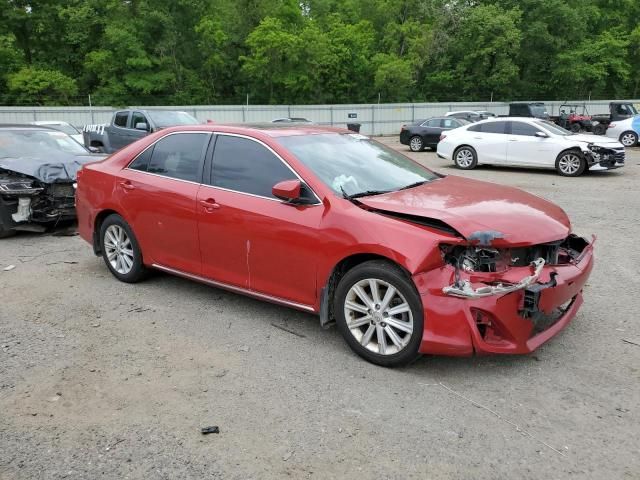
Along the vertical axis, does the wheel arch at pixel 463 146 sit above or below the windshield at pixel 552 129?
below

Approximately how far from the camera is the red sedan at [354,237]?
3.65 m

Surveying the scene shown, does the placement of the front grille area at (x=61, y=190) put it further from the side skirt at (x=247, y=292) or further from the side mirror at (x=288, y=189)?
the side mirror at (x=288, y=189)

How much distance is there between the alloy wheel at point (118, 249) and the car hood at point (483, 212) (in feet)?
8.99

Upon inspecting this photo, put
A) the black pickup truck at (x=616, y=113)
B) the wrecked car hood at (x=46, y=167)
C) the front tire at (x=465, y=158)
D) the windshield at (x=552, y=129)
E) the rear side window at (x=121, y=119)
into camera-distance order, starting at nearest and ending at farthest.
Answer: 1. the wrecked car hood at (x=46, y=167)
2. the windshield at (x=552, y=129)
3. the front tire at (x=465, y=158)
4. the rear side window at (x=121, y=119)
5. the black pickup truck at (x=616, y=113)

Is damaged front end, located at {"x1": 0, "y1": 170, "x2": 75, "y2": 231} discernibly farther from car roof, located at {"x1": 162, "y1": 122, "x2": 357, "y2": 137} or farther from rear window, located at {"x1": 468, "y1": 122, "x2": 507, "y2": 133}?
rear window, located at {"x1": 468, "y1": 122, "x2": 507, "y2": 133}

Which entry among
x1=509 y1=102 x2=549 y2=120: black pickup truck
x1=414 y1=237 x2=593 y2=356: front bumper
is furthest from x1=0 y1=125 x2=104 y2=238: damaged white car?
x1=509 y1=102 x2=549 y2=120: black pickup truck

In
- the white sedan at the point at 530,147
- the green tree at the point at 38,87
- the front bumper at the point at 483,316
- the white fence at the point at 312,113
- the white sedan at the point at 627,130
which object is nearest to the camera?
the front bumper at the point at 483,316

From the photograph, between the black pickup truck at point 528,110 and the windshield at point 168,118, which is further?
the black pickup truck at point 528,110

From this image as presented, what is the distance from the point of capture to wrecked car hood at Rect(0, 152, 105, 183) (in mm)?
7902

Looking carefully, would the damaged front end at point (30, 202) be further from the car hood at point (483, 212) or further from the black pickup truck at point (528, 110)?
the black pickup truck at point (528, 110)

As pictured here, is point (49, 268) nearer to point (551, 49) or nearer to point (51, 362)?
point (51, 362)

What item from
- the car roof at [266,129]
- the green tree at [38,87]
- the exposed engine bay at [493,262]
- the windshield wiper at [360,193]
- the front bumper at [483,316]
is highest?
the green tree at [38,87]

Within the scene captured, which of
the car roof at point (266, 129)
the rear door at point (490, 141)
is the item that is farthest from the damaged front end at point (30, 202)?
the rear door at point (490, 141)

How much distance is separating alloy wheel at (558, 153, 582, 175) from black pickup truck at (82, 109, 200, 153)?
9.60m
